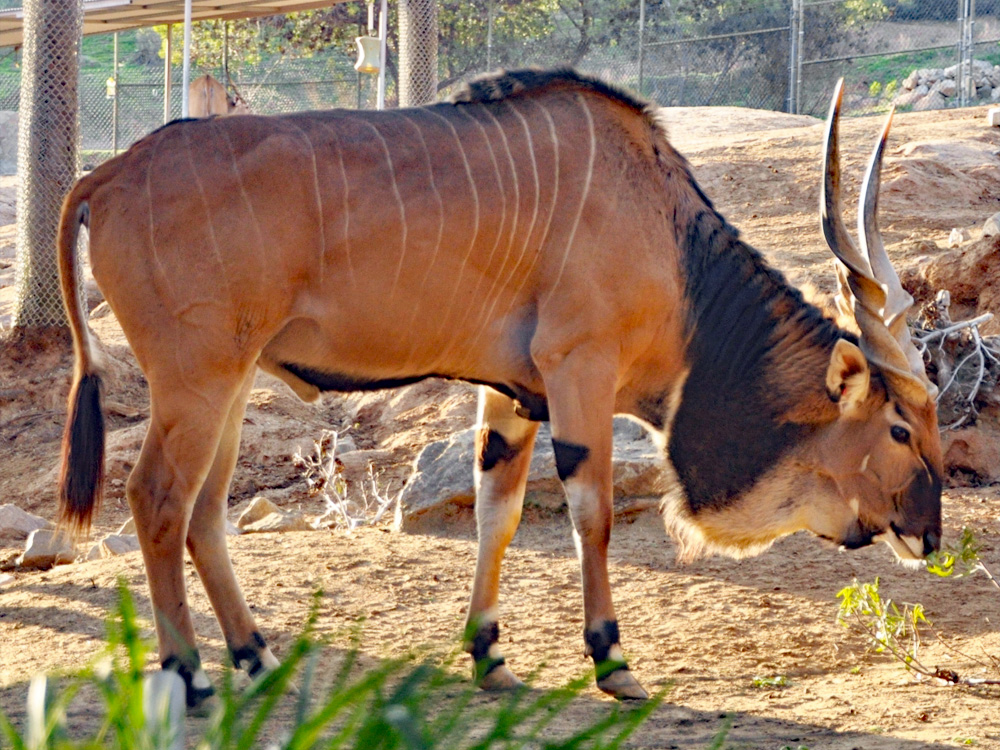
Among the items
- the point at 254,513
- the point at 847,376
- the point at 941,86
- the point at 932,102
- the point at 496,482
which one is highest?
the point at 941,86

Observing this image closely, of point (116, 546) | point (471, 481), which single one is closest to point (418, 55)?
point (471, 481)

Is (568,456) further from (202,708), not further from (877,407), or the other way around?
(202,708)

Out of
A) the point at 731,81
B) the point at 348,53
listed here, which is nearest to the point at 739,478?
the point at 731,81

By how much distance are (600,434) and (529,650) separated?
774mm

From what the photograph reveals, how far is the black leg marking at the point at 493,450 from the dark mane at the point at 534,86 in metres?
0.98

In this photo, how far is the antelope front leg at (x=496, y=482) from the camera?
11.8 feet

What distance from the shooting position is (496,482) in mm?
3701

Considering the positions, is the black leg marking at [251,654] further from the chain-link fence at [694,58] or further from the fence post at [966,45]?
the chain-link fence at [694,58]

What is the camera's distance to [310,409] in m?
7.83

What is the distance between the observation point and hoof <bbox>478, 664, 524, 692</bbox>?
337cm

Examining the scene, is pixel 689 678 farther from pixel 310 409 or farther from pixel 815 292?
pixel 310 409

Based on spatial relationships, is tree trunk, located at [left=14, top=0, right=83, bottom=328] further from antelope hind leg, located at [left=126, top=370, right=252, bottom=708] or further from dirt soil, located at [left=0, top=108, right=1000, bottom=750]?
antelope hind leg, located at [left=126, top=370, right=252, bottom=708]

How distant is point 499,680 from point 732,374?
1.10 metres

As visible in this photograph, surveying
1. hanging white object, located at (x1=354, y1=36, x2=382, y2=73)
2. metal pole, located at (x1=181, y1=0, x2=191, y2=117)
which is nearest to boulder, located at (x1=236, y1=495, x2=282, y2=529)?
metal pole, located at (x1=181, y1=0, x2=191, y2=117)
